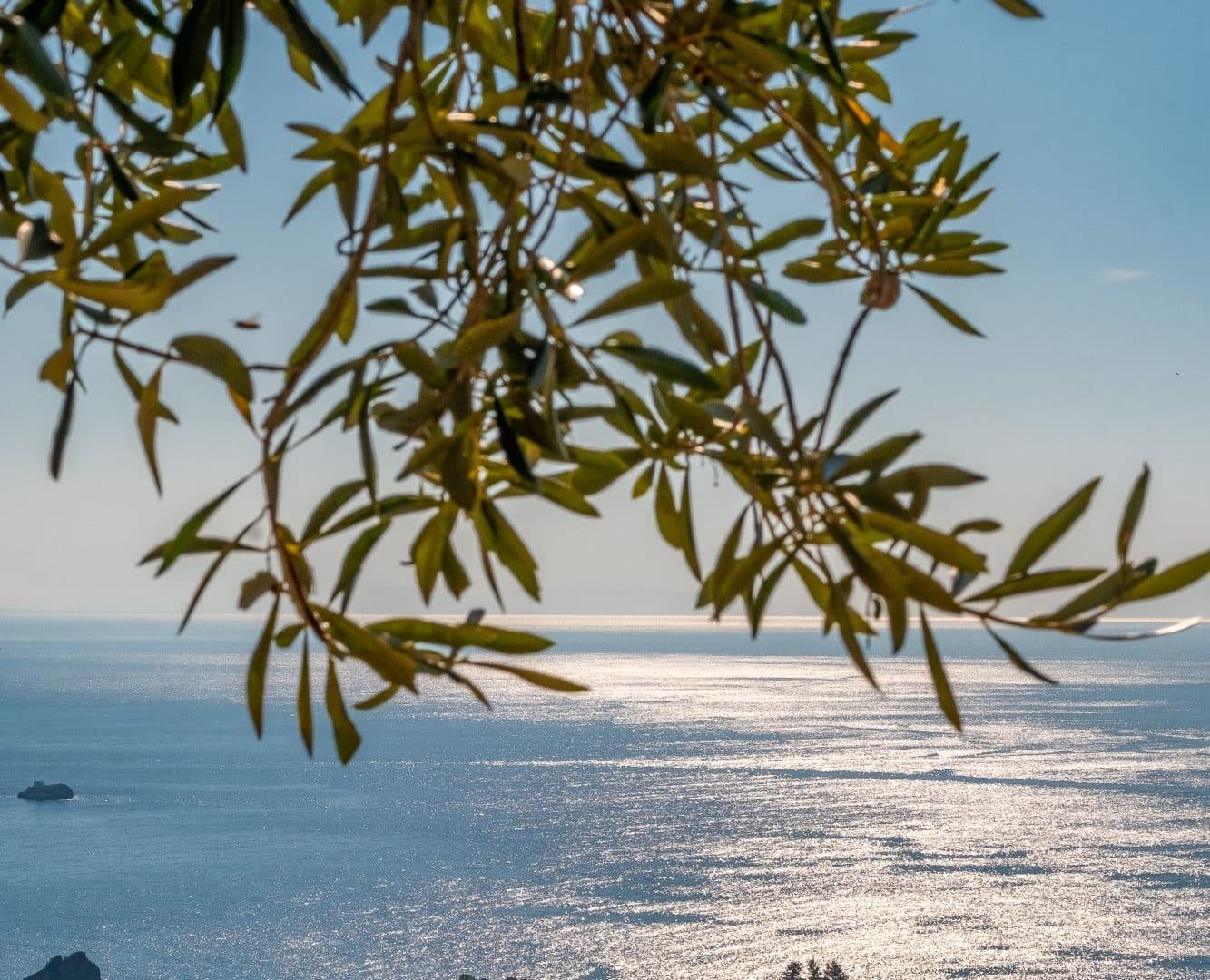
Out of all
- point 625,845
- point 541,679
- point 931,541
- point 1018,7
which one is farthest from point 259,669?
point 625,845

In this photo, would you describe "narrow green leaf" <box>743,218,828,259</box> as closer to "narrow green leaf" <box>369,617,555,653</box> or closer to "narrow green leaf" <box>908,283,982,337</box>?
"narrow green leaf" <box>908,283,982,337</box>

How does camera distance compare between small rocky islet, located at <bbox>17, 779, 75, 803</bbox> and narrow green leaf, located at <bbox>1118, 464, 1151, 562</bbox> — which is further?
small rocky islet, located at <bbox>17, 779, 75, 803</bbox>

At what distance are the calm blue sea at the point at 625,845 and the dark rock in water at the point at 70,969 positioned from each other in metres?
2.42

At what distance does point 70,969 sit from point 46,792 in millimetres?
17226

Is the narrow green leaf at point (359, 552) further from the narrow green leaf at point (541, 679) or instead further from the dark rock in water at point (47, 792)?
the dark rock in water at point (47, 792)

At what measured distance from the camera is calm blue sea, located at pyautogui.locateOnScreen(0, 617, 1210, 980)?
104 ft

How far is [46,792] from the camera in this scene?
43938mm

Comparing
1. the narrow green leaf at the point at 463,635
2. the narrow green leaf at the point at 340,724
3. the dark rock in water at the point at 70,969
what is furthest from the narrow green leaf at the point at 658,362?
the dark rock in water at the point at 70,969

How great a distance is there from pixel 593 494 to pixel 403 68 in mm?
423

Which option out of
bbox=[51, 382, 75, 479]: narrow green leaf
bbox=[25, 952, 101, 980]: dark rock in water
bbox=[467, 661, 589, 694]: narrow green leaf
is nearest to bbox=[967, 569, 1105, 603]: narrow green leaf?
bbox=[467, 661, 589, 694]: narrow green leaf

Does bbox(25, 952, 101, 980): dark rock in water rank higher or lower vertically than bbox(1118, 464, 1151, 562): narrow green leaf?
lower

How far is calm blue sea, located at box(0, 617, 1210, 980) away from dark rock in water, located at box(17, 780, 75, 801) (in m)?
0.51

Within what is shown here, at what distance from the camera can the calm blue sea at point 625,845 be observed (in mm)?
31672

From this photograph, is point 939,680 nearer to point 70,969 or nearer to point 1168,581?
point 1168,581
